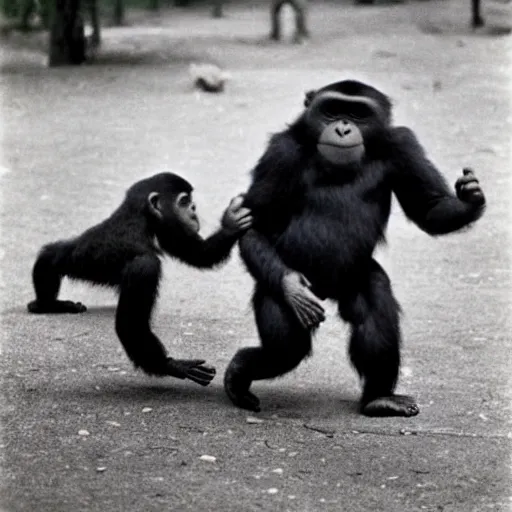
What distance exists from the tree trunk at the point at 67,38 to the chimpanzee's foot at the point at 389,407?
1194 centimetres

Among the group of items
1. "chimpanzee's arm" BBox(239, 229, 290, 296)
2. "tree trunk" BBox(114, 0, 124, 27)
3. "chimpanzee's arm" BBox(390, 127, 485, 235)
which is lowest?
"tree trunk" BBox(114, 0, 124, 27)

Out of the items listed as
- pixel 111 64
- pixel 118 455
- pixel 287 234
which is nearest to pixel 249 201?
pixel 287 234

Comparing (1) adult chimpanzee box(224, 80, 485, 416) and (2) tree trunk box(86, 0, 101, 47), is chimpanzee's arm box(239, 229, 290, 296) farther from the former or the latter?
(2) tree trunk box(86, 0, 101, 47)

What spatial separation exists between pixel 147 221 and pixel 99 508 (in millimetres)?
2102

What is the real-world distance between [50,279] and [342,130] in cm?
245

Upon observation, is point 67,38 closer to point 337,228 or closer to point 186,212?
point 186,212

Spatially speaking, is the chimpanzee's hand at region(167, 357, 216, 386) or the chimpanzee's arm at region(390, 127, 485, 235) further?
the chimpanzee's hand at region(167, 357, 216, 386)

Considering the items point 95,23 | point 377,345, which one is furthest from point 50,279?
point 95,23

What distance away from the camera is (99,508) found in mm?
3885

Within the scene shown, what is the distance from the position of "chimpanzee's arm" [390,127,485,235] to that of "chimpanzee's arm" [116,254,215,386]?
3.83 feet

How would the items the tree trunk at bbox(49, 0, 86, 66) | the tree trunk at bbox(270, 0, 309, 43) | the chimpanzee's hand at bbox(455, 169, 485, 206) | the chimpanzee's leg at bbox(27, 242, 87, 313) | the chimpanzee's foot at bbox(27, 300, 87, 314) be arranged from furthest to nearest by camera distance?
the tree trunk at bbox(270, 0, 309, 43), the tree trunk at bbox(49, 0, 86, 66), the chimpanzee's foot at bbox(27, 300, 87, 314), the chimpanzee's leg at bbox(27, 242, 87, 313), the chimpanzee's hand at bbox(455, 169, 485, 206)

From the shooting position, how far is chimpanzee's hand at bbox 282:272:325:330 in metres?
4.81

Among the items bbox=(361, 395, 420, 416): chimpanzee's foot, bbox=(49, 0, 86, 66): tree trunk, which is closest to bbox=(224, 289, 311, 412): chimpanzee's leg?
bbox=(361, 395, 420, 416): chimpanzee's foot

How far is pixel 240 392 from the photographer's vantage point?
5082mm
